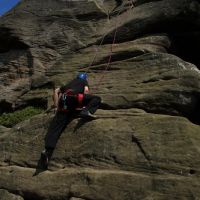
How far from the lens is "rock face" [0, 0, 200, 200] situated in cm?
1306

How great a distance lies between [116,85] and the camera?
1641 centimetres

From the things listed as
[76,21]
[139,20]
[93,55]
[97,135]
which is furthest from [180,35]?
[97,135]

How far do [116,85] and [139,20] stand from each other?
4031mm

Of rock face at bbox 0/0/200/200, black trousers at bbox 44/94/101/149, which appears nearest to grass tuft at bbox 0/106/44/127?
rock face at bbox 0/0/200/200

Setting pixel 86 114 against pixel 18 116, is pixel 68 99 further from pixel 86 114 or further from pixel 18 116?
pixel 18 116

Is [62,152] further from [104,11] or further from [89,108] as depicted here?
[104,11]

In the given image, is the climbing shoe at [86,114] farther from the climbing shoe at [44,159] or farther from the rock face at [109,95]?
the climbing shoe at [44,159]

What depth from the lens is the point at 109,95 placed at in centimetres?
1606

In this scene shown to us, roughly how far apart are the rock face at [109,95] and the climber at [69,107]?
284 millimetres

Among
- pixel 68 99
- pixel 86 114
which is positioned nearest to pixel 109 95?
pixel 86 114

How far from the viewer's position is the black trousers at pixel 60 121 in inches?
602

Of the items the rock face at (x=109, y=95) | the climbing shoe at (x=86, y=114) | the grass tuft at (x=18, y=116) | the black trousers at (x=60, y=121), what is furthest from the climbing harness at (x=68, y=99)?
the grass tuft at (x=18, y=116)

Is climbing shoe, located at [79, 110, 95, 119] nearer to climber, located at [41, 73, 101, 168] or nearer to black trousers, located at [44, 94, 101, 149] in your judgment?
climber, located at [41, 73, 101, 168]

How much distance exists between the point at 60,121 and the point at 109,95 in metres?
1.94
